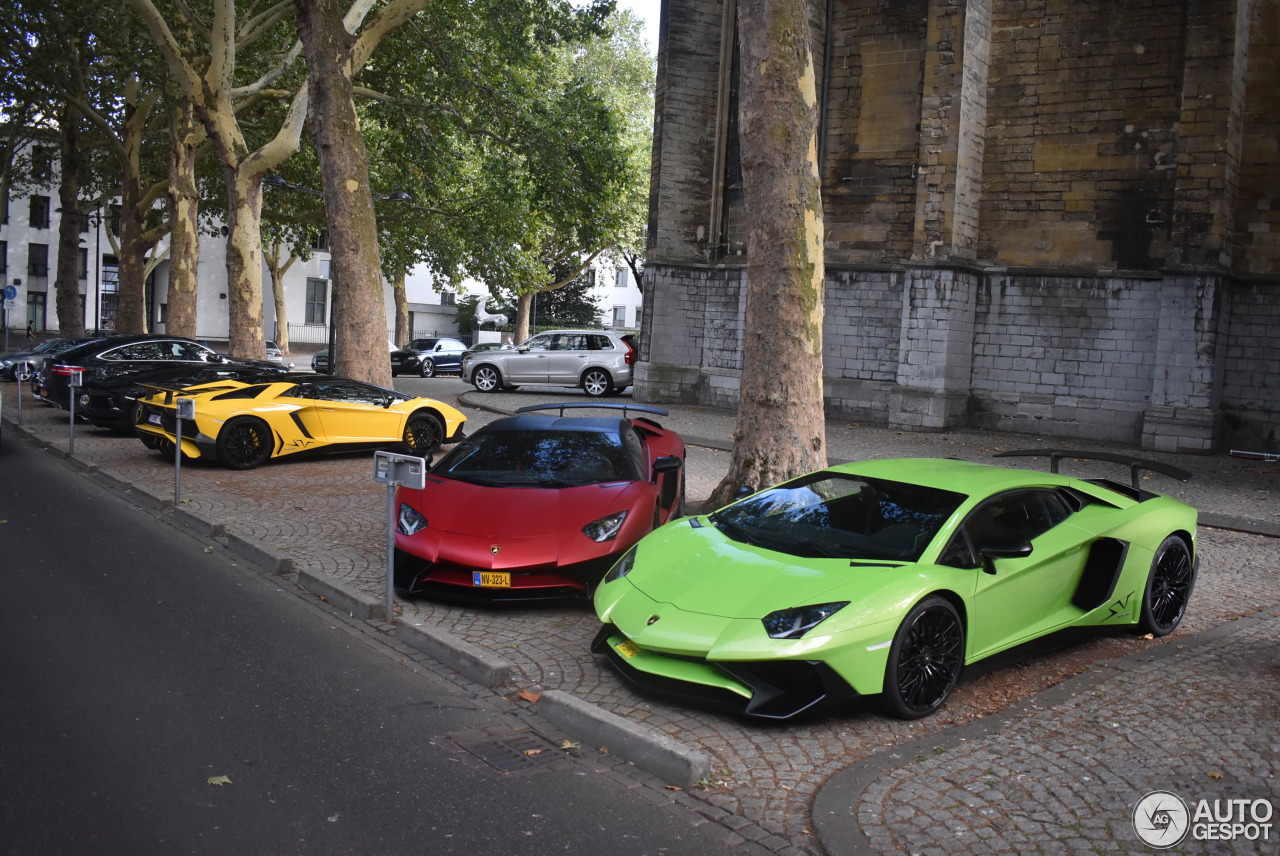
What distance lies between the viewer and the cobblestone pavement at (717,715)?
471 cm

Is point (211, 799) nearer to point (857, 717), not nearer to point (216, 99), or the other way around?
point (857, 717)

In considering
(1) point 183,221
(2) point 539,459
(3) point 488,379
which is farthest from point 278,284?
(2) point 539,459

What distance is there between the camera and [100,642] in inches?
261

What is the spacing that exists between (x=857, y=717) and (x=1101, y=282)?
17993mm

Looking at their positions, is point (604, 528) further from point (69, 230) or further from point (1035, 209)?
point (69, 230)

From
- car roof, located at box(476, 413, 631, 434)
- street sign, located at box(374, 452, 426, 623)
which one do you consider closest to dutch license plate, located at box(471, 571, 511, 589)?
street sign, located at box(374, 452, 426, 623)

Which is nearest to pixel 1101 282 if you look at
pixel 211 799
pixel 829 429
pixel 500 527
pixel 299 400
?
pixel 829 429

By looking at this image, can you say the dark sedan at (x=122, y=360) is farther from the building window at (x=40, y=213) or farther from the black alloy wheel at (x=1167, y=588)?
the building window at (x=40, y=213)

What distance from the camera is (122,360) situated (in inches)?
776

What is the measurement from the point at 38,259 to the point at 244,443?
5751 centimetres

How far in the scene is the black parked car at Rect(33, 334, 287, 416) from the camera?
18.1 meters

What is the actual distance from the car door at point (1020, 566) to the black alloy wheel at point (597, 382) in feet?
73.4

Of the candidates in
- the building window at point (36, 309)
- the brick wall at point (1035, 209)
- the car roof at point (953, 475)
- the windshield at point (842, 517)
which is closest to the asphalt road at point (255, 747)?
the windshield at point (842, 517)

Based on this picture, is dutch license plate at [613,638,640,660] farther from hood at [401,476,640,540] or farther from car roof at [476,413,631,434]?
car roof at [476,413,631,434]
